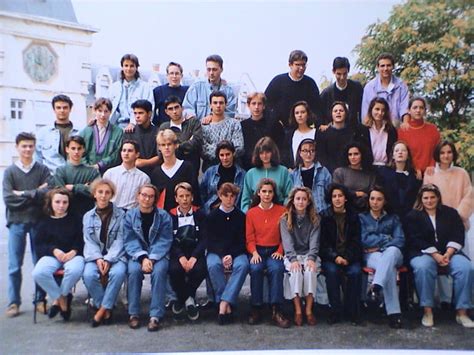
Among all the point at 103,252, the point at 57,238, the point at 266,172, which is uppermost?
the point at 266,172

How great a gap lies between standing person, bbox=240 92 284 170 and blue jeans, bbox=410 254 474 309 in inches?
49.2

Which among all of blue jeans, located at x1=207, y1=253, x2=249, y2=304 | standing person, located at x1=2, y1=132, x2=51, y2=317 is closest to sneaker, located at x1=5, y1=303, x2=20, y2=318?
standing person, located at x1=2, y1=132, x2=51, y2=317

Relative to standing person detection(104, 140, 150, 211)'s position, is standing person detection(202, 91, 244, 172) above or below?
above

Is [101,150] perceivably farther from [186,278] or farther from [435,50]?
[435,50]

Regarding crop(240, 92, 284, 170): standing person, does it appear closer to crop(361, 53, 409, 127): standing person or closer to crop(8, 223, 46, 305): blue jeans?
crop(361, 53, 409, 127): standing person

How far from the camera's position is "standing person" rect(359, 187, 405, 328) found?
13.1 ft

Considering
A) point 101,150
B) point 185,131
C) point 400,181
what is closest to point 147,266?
point 101,150

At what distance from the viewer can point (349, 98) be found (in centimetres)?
438

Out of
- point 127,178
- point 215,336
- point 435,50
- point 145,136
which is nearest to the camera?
point 215,336

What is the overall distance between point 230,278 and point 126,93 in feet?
4.72

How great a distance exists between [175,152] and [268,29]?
1.01m

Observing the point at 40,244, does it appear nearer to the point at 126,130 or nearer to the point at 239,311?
the point at 126,130

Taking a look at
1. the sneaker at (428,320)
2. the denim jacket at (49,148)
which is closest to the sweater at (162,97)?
the denim jacket at (49,148)

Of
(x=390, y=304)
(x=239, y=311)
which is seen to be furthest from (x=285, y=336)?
(x=390, y=304)
